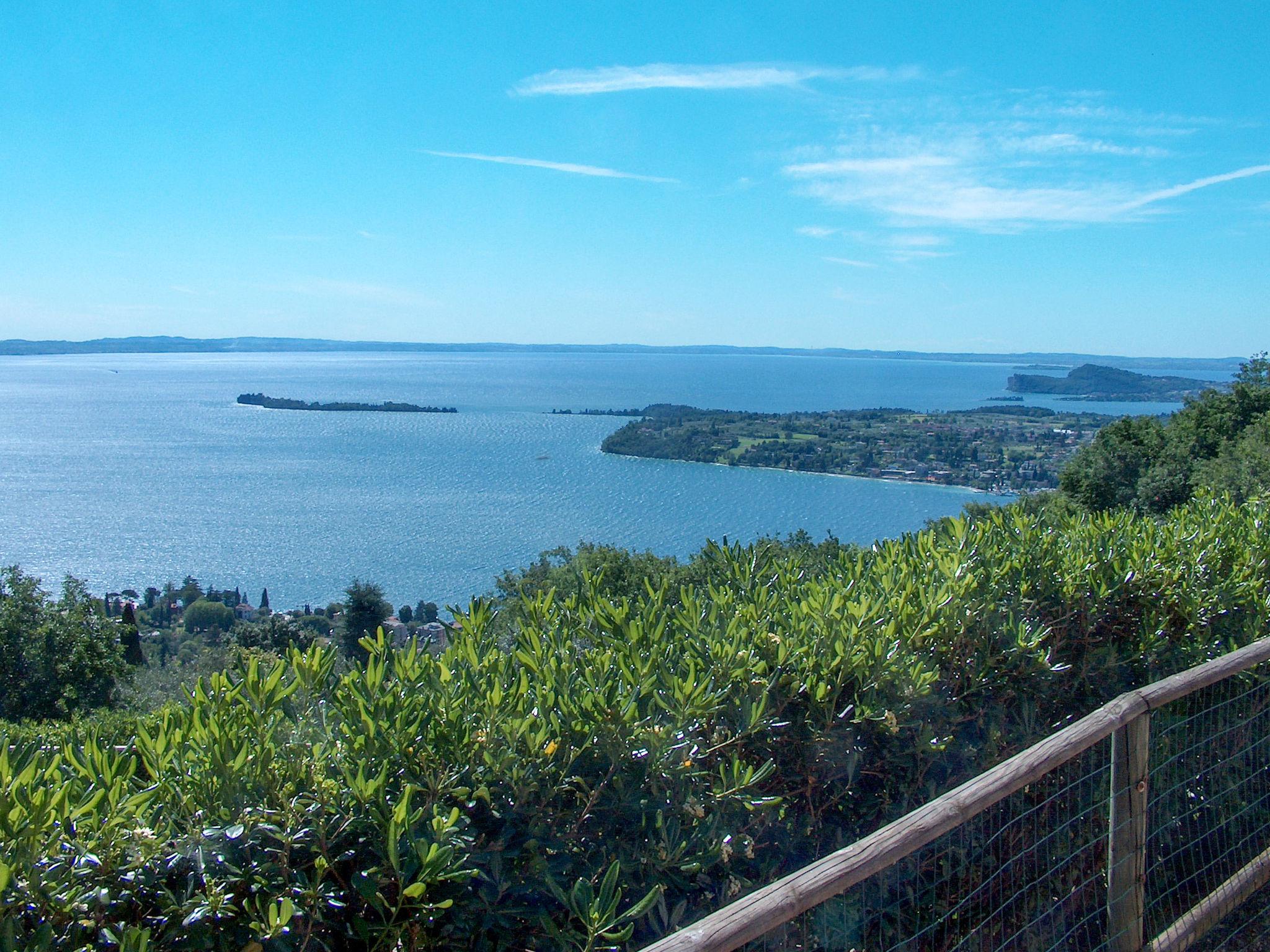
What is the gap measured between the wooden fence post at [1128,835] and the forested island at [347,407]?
11309cm

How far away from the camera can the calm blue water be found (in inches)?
1764

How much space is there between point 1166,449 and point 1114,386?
7793 centimetres

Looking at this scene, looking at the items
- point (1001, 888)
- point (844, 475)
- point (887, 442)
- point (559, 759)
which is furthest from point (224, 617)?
Result: point (887, 442)

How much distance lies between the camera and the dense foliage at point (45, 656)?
19172 millimetres

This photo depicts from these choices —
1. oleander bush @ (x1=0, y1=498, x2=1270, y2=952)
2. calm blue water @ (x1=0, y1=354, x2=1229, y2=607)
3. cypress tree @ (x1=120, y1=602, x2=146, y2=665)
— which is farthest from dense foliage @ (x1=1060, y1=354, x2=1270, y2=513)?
cypress tree @ (x1=120, y1=602, x2=146, y2=665)

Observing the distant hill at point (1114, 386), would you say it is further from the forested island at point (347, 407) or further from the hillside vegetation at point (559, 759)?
the hillside vegetation at point (559, 759)

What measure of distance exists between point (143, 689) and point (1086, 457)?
1097 inches

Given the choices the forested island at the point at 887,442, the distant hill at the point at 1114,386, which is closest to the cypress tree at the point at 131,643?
the forested island at the point at 887,442

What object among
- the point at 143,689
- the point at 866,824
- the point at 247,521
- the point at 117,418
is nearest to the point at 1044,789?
the point at 866,824

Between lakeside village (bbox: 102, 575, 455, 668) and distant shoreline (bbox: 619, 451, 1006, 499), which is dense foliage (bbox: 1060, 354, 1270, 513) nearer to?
distant shoreline (bbox: 619, 451, 1006, 499)

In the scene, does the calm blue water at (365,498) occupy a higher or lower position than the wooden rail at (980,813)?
lower

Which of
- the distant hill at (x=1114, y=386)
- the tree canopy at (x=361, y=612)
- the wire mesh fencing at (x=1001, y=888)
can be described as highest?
the distant hill at (x=1114, y=386)

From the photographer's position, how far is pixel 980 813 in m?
2.29

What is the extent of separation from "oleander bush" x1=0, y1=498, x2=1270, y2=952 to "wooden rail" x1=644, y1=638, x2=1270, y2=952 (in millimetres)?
270
